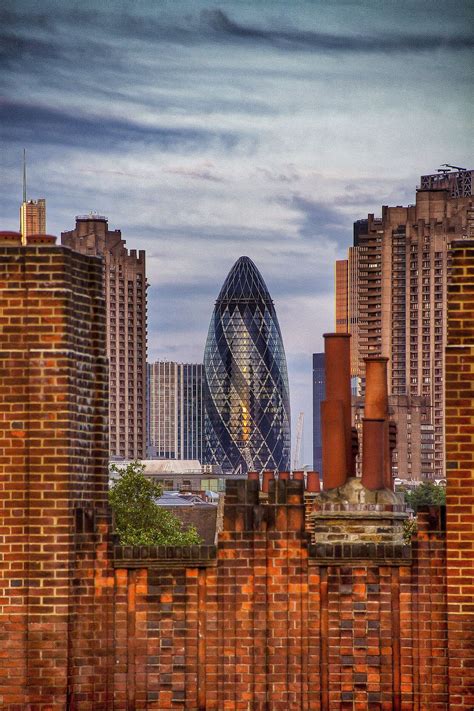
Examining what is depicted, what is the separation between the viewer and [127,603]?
18078mm

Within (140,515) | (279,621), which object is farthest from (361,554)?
(140,515)

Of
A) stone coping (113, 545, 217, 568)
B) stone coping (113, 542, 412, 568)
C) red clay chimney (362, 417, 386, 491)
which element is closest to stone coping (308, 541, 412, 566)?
stone coping (113, 542, 412, 568)

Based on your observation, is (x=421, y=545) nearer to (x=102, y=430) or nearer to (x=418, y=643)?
(x=418, y=643)

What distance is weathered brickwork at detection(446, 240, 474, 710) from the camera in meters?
17.8

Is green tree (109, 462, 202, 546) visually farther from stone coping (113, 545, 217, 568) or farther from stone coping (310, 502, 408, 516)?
stone coping (113, 545, 217, 568)

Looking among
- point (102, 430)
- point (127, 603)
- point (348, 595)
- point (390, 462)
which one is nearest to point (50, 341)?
point (102, 430)

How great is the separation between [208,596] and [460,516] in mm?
2560

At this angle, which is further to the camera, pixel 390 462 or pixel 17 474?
pixel 390 462

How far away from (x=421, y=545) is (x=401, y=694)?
145cm

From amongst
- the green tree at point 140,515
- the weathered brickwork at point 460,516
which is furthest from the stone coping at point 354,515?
the green tree at point 140,515

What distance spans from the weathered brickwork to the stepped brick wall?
0.8 inches

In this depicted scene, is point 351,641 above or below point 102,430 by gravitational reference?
below

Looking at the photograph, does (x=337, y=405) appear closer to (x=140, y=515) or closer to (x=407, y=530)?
(x=407, y=530)

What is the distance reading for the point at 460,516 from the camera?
17844mm
